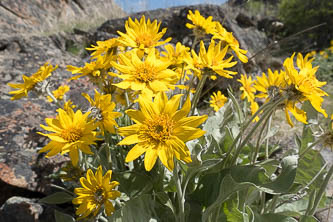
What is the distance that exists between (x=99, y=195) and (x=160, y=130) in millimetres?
561

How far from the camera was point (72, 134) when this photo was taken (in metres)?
1.43

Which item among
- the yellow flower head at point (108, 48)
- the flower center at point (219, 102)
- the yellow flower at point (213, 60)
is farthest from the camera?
the flower center at point (219, 102)

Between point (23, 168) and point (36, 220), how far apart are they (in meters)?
A: 0.42

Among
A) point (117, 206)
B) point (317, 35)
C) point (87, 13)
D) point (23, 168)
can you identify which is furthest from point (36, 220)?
point (317, 35)

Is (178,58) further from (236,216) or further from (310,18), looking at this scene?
(310,18)

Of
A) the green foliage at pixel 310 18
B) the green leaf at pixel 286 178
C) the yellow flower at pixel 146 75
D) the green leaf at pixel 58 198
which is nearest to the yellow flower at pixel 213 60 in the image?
the yellow flower at pixel 146 75

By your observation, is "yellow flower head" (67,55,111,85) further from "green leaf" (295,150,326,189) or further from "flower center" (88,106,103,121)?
"green leaf" (295,150,326,189)

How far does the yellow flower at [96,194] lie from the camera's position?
140 centimetres

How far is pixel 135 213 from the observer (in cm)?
145

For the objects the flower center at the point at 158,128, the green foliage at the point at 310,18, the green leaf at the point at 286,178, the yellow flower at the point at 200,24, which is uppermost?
the green foliage at the point at 310,18

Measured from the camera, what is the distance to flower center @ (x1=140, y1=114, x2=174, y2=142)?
1201mm

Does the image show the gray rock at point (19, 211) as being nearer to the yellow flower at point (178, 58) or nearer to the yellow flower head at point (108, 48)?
the yellow flower head at point (108, 48)

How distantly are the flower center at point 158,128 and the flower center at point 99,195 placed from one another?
47 cm

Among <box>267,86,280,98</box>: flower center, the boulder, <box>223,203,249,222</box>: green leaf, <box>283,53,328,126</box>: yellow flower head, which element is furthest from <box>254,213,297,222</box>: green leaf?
the boulder
